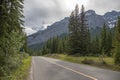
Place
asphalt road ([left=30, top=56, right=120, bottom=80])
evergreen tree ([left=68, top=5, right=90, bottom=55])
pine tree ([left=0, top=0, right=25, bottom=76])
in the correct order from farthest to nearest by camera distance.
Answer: evergreen tree ([left=68, top=5, right=90, bottom=55]) → pine tree ([left=0, top=0, right=25, bottom=76]) → asphalt road ([left=30, top=56, right=120, bottom=80])

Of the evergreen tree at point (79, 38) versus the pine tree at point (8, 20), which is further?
the evergreen tree at point (79, 38)

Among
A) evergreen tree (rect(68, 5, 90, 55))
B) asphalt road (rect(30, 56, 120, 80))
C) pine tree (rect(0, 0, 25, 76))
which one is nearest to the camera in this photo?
asphalt road (rect(30, 56, 120, 80))

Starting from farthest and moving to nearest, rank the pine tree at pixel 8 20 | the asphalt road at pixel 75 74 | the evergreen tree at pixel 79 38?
the evergreen tree at pixel 79 38
the pine tree at pixel 8 20
the asphalt road at pixel 75 74

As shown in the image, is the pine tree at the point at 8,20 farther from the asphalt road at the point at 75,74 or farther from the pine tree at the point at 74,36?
the pine tree at the point at 74,36

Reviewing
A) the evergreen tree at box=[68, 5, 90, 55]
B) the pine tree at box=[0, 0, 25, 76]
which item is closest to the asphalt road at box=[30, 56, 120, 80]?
the pine tree at box=[0, 0, 25, 76]

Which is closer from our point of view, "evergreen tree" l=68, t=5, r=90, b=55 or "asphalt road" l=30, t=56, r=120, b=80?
"asphalt road" l=30, t=56, r=120, b=80

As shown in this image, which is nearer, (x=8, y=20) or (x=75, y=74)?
(x=8, y=20)

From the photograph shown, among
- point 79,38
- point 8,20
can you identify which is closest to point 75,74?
point 8,20

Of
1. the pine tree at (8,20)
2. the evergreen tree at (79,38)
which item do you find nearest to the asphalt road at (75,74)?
the pine tree at (8,20)

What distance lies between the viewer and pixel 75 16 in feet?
Result: 237

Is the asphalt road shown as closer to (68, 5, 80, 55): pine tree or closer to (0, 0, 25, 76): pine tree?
(0, 0, 25, 76): pine tree

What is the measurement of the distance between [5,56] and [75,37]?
42.5 metres

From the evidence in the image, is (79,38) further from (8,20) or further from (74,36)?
(8,20)

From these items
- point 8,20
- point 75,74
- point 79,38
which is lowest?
point 75,74
